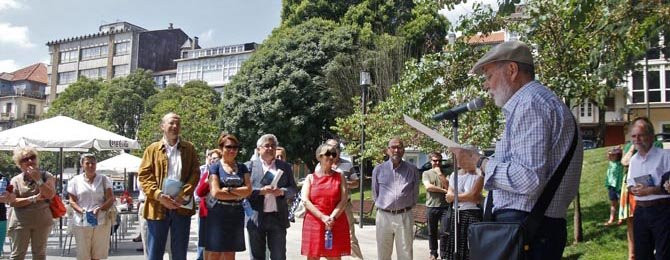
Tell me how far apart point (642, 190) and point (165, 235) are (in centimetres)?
499

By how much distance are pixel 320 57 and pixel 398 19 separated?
6.28 m

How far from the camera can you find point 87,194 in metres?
8.09

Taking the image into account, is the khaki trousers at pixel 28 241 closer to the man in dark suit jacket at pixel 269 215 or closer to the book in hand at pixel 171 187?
the book in hand at pixel 171 187

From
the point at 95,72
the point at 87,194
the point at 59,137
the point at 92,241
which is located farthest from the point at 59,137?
the point at 95,72

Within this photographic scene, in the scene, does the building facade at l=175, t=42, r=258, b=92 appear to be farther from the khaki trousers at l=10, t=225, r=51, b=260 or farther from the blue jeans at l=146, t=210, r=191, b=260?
the blue jeans at l=146, t=210, r=191, b=260

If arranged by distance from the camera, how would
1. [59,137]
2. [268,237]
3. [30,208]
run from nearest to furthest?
[268,237]
[30,208]
[59,137]

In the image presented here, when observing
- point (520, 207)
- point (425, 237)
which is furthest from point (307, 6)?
point (520, 207)

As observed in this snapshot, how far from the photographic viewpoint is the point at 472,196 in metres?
7.33

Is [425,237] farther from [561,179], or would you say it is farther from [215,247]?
[561,179]

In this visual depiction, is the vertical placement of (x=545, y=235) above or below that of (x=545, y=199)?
below

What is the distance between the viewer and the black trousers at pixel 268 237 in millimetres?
6730

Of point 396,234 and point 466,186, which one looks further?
point 466,186

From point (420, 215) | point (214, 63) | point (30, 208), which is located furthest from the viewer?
point (214, 63)

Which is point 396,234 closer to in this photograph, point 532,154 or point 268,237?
point 268,237
